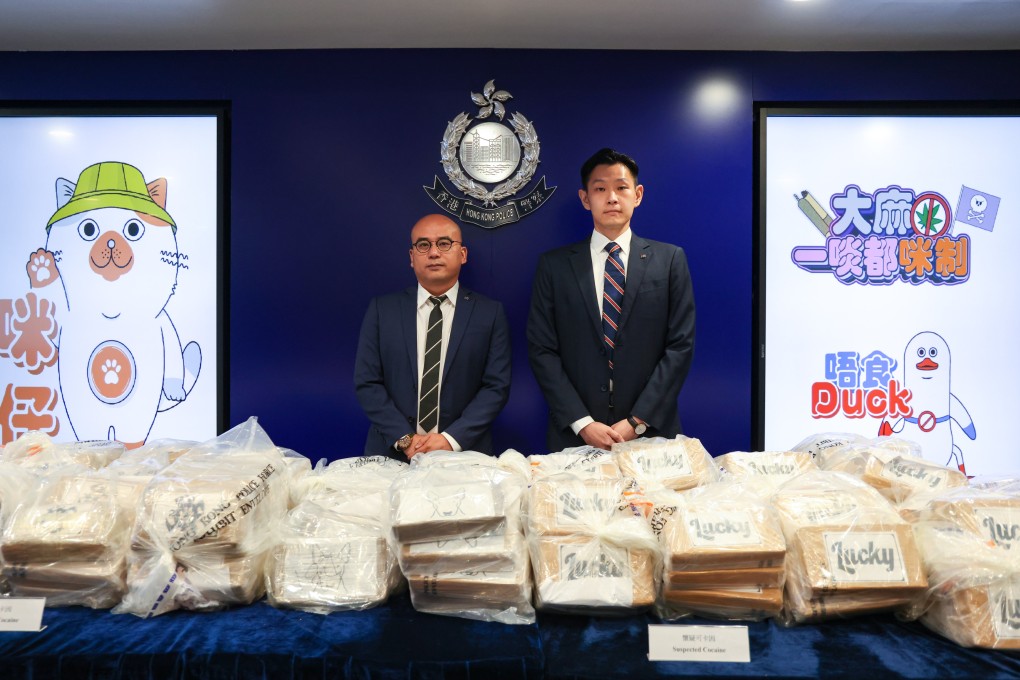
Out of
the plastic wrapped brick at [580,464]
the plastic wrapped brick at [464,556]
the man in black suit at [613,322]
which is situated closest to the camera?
the plastic wrapped brick at [464,556]

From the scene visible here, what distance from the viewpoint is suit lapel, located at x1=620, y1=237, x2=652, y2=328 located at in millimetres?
2830

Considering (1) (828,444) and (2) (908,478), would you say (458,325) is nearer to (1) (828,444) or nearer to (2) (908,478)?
(1) (828,444)

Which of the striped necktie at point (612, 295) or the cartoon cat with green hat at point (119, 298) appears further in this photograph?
the cartoon cat with green hat at point (119, 298)

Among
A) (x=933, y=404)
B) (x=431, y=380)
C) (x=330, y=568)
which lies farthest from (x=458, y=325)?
(x=933, y=404)

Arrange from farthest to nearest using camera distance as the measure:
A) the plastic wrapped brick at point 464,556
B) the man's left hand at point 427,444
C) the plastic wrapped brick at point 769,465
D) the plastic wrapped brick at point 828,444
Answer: the man's left hand at point 427,444 < the plastic wrapped brick at point 828,444 < the plastic wrapped brick at point 769,465 < the plastic wrapped brick at point 464,556

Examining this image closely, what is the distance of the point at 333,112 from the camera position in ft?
11.6

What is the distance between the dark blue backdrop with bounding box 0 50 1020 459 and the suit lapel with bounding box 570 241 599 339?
1.89 ft

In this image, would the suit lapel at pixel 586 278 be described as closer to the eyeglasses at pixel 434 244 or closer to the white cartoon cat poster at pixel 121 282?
the eyeglasses at pixel 434 244

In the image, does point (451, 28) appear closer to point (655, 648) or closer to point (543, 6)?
point (543, 6)

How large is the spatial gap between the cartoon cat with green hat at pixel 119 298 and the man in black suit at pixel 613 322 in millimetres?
2007

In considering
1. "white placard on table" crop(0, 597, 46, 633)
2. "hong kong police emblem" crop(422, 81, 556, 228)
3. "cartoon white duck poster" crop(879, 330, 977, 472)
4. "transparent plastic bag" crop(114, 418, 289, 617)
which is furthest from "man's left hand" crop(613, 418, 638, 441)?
"white placard on table" crop(0, 597, 46, 633)

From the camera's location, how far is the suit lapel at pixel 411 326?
2859 millimetres

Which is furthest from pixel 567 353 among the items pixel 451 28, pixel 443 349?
pixel 451 28

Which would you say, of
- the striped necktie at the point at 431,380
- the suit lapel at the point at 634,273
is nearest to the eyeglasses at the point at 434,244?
the striped necktie at the point at 431,380
